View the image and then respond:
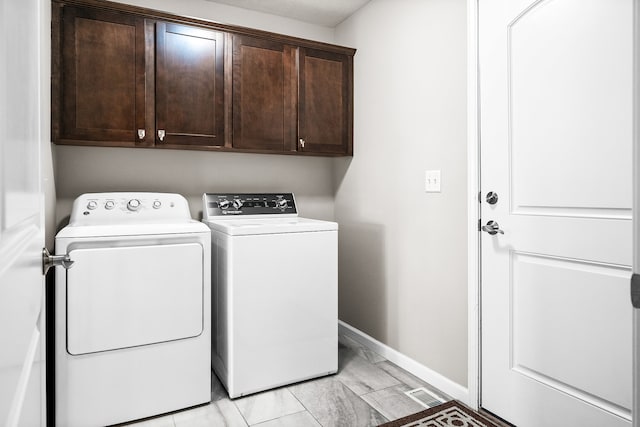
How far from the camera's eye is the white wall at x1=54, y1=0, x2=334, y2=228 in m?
2.52

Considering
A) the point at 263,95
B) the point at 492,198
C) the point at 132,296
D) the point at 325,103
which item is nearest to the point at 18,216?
the point at 132,296

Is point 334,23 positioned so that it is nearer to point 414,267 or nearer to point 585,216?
point 414,267

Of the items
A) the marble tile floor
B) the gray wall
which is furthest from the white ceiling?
the marble tile floor

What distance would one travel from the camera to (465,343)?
2141mm

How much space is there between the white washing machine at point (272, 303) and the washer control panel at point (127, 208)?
0.24 m

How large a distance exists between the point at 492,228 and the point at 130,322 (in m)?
1.80

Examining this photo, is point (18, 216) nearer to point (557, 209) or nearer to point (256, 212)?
point (557, 209)

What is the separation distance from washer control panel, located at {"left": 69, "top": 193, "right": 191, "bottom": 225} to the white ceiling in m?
1.45

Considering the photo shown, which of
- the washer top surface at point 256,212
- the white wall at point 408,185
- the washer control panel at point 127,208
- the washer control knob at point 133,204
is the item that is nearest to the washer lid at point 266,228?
the washer top surface at point 256,212

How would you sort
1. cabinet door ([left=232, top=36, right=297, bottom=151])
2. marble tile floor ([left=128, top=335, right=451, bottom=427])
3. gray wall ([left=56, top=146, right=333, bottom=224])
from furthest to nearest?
cabinet door ([left=232, top=36, right=297, bottom=151])
gray wall ([left=56, top=146, right=333, bottom=224])
marble tile floor ([left=128, top=335, right=451, bottom=427])

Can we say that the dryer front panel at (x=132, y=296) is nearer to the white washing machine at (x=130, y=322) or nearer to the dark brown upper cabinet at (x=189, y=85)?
the white washing machine at (x=130, y=322)

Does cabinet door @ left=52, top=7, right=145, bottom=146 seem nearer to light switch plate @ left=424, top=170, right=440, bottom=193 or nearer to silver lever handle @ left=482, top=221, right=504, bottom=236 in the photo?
light switch plate @ left=424, top=170, right=440, bottom=193

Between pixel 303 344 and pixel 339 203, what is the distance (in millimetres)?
1278

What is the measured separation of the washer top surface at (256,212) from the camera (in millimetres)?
2400
